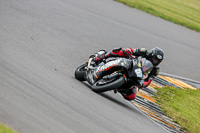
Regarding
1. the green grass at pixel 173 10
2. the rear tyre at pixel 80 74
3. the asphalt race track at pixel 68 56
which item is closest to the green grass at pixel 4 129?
the asphalt race track at pixel 68 56

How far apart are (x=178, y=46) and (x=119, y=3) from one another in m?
4.11

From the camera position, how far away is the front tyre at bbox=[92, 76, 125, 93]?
22.5ft

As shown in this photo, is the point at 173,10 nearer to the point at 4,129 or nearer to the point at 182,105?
the point at 182,105

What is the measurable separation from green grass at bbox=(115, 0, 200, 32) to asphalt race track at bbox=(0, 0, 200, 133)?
2.90 ft

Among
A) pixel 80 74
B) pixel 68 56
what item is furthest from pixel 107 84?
pixel 68 56

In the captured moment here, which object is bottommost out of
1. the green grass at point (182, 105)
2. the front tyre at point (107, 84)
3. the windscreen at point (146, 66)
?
the green grass at point (182, 105)

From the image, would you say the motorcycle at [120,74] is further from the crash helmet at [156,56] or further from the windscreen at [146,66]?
the crash helmet at [156,56]

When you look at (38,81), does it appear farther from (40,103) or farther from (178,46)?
(178,46)

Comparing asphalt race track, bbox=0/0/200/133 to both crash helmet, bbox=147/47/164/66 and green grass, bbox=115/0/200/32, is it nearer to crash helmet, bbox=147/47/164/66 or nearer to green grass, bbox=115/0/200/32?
green grass, bbox=115/0/200/32

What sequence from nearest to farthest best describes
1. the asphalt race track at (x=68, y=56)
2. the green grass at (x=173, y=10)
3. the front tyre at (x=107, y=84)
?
the asphalt race track at (x=68, y=56) < the front tyre at (x=107, y=84) < the green grass at (x=173, y=10)

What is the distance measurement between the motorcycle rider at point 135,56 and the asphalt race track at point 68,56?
328 mm

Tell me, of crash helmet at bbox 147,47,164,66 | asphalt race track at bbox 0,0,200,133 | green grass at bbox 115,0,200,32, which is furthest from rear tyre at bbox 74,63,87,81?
green grass at bbox 115,0,200,32

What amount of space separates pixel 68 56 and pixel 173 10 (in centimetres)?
1106

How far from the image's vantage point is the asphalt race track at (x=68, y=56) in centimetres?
498
